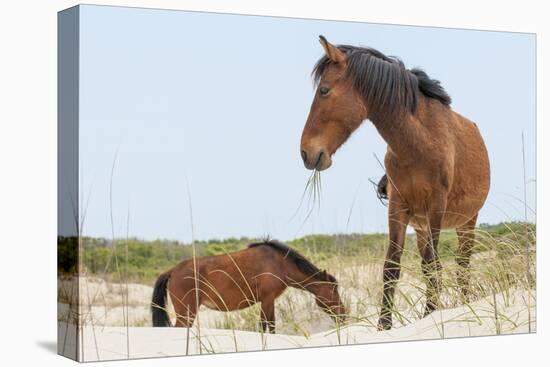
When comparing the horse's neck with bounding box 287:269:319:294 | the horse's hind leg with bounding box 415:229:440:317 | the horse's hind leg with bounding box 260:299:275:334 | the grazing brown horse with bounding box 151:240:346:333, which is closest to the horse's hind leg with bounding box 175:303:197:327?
the grazing brown horse with bounding box 151:240:346:333

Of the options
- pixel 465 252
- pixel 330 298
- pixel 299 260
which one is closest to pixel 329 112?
pixel 299 260

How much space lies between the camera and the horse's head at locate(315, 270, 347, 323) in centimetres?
795

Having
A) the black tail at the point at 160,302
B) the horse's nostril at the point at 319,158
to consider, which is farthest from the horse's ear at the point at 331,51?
the black tail at the point at 160,302

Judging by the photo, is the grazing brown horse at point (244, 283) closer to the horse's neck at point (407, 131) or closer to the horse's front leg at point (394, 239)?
the horse's front leg at point (394, 239)

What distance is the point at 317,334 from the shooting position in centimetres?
784

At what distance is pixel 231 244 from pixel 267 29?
1.55 meters

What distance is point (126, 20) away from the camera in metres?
7.28

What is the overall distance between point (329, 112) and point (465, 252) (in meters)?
1.64

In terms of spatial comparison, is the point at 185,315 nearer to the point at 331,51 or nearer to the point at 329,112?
the point at 329,112

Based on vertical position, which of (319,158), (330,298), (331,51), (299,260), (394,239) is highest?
(331,51)

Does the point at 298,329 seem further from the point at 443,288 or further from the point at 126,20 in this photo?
the point at 126,20

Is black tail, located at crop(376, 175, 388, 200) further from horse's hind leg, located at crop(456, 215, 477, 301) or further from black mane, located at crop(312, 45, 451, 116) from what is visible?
horse's hind leg, located at crop(456, 215, 477, 301)

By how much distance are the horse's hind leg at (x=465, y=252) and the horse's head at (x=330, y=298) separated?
1006 millimetres

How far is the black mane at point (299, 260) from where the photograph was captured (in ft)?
25.4
